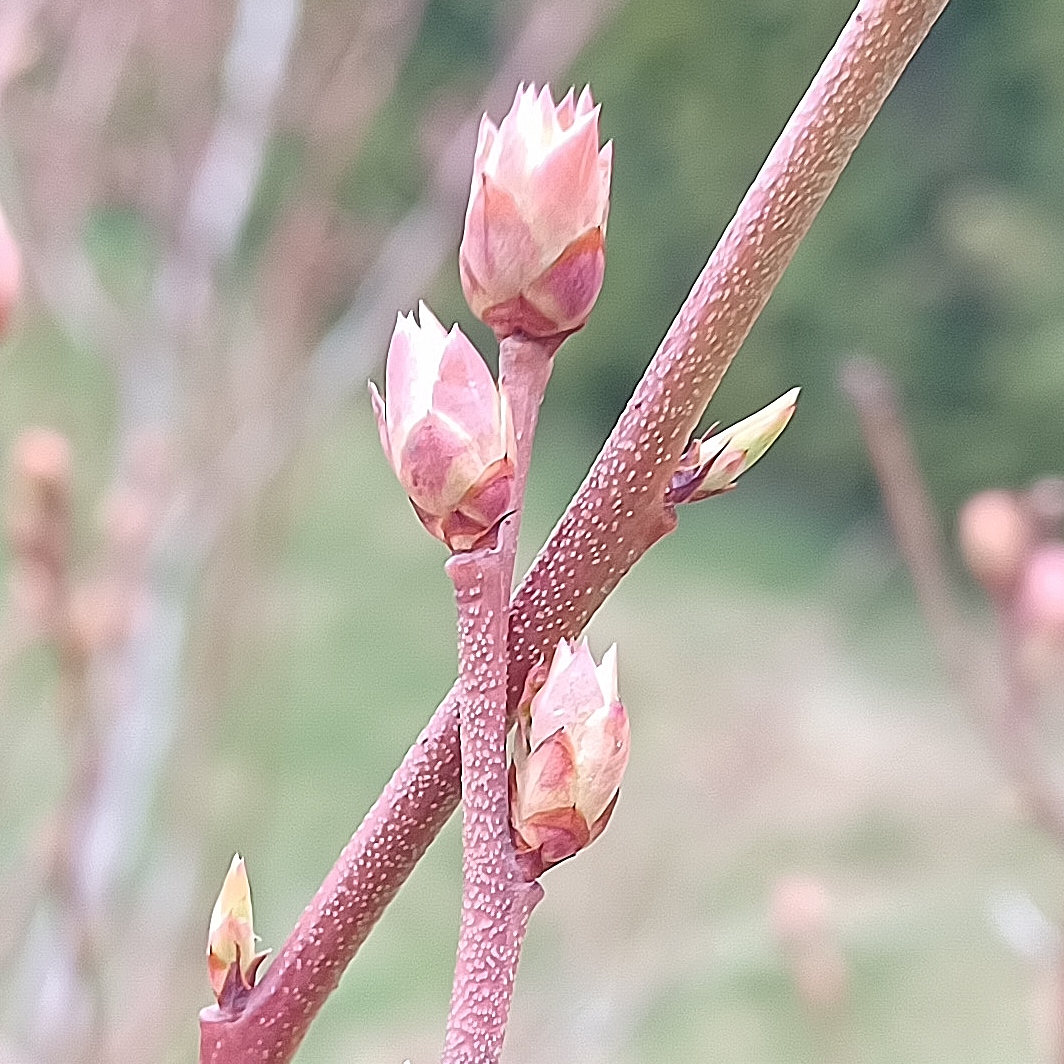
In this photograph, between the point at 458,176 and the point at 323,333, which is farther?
the point at 323,333

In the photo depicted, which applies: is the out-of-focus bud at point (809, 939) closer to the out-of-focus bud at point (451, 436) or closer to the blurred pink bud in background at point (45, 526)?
the blurred pink bud in background at point (45, 526)

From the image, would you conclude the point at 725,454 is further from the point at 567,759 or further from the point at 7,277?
the point at 7,277

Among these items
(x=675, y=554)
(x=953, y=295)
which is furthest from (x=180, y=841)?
(x=953, y=295)

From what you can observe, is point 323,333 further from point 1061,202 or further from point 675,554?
point 1061,202

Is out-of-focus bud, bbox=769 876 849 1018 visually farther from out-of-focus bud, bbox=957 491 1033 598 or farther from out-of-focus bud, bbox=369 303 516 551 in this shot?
out-of-focus bud, bbox=369 303 516 551

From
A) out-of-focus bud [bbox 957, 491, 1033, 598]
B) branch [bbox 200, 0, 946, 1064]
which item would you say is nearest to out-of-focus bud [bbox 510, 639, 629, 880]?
branch [bbox 200, 0, 946, 1064]

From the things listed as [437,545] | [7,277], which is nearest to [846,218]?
[437,545]

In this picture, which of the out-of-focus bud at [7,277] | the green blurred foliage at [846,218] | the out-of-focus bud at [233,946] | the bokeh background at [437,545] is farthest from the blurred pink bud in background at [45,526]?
the green blurred foliage at [846,218]
